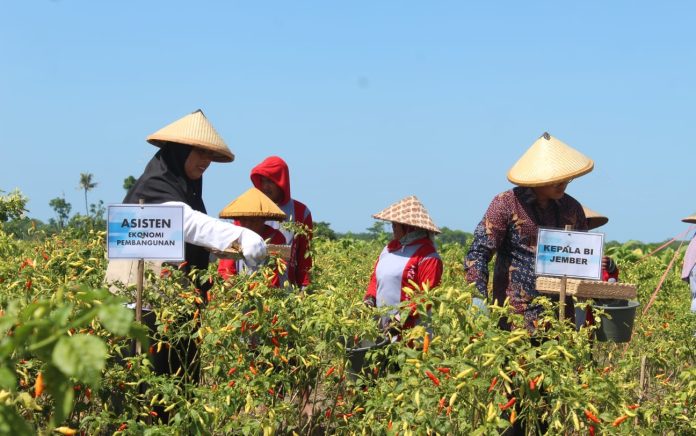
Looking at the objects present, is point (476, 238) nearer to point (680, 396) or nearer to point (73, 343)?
point (680, 396)

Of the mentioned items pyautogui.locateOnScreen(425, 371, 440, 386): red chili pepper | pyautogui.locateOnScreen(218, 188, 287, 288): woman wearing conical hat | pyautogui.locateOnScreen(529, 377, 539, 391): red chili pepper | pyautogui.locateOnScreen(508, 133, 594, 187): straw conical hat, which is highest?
pyautogui.locateOnScreen(508, 133, 594, 187): straw conical hat

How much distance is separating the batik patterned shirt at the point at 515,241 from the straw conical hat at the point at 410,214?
0.45 metres

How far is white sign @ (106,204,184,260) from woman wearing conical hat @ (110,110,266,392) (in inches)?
3.4

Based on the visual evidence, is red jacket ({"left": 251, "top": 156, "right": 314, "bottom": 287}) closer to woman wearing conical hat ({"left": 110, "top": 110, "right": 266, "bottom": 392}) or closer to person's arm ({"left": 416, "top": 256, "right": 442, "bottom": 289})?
person's arm ({"left": 416, "top": 256, "right": 442, "bottom": 289})

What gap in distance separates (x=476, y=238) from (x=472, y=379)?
1668 millimetres

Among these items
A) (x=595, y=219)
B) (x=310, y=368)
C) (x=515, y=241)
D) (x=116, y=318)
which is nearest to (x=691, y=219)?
(x=595, y=219)

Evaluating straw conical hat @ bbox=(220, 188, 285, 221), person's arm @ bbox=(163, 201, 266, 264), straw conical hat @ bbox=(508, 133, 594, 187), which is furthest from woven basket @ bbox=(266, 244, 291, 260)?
straw conical hat @ bbox=(508, 133, 594, 187)

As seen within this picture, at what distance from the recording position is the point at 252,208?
4465 mm

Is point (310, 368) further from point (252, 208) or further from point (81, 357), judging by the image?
point (81, 357)

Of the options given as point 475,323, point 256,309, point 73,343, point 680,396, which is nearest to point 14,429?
point 73,343

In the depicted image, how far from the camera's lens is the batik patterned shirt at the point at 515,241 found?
4066mm

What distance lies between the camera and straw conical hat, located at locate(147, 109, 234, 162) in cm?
381

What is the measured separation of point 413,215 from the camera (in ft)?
15.0

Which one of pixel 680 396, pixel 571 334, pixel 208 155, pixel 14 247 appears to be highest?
pixel 208 155
